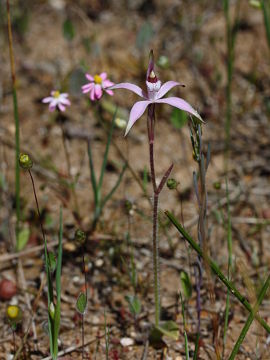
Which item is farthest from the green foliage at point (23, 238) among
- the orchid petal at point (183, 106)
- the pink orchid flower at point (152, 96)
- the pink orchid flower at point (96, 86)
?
the orchid petal at point (183, 106)

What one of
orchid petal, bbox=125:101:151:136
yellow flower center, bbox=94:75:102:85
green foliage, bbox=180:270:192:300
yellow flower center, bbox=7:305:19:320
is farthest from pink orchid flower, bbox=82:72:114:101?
yellow flower center, bbox=7:305:19:320

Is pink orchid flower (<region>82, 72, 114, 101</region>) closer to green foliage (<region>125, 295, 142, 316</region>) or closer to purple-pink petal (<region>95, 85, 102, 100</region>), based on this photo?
purple-pink petal (<region>95, 85, 102, 100</region>)

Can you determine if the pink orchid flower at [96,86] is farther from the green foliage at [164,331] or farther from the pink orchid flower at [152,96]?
the green foliage at [164,331]

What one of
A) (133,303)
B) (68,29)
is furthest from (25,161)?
(68,29)

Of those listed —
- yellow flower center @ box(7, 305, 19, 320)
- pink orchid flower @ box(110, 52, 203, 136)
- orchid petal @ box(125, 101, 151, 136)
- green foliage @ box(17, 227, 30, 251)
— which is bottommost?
yellow flower center @ box(7, 305, 19, 320)

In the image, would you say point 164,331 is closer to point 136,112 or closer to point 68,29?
point 136,112

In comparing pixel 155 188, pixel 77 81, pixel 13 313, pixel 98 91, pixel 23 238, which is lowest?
pixel 13 313

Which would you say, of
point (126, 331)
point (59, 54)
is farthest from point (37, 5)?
point (126, 331)

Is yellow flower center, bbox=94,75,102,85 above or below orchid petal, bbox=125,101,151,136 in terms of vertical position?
above

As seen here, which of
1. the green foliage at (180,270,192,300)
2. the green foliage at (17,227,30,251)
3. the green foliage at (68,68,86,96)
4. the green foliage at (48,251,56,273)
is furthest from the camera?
the green foliage at (68,68,86,96)

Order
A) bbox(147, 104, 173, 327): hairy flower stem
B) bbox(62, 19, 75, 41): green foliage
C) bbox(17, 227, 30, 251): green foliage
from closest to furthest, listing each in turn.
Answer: bbox(147, 104, 173, 327): hairy flower stem
bbox(17, 227, 30, 251): green foliage
bbox(62, 19, 75, 41): green foliage

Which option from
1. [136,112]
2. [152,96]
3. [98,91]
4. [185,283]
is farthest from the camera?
[98,91]

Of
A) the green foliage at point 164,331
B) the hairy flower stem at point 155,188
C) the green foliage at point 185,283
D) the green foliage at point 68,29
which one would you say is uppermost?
the green foliage at point 68,29
